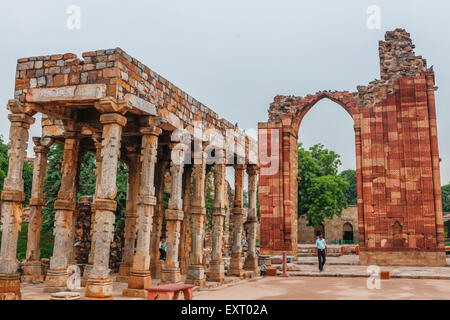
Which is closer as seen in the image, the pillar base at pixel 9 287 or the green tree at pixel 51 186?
the pillar base at pixel 9 287

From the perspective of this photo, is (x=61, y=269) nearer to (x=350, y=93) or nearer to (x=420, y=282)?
(x=420, y=282)

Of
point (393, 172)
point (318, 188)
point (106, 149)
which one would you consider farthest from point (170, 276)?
point (318, 188)

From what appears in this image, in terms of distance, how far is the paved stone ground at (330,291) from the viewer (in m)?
8.89

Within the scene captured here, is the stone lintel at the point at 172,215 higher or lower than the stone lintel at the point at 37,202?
lower

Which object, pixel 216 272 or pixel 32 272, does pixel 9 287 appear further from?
pixel 216 272

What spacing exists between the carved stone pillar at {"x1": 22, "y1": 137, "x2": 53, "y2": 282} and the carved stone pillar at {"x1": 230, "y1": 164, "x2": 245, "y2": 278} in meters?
5.54

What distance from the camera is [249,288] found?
10695 millimetres

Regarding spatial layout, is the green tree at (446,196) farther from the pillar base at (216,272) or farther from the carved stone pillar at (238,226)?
the pillar base at (216,272)

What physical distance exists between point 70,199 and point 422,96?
1545cm

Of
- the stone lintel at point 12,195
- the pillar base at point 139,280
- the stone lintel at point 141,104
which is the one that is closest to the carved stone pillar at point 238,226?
the pillar base at point 139,280

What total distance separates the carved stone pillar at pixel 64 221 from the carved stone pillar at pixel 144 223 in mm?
1423

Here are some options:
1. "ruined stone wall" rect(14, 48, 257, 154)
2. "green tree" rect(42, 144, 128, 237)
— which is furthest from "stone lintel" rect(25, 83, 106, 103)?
"green tree" rect(42, 144, 128, 237)

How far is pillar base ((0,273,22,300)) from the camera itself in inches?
296
